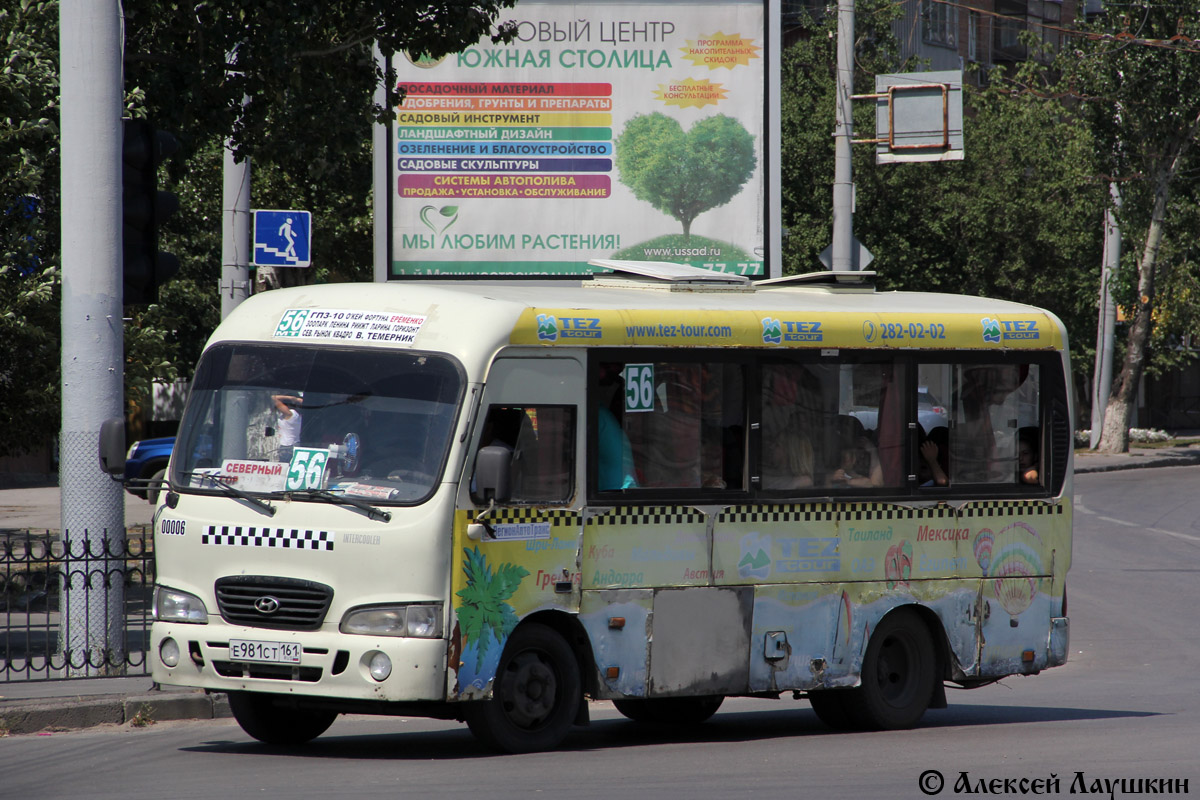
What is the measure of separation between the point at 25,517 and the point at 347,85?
13.5 meters

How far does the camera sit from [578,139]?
54.4ft

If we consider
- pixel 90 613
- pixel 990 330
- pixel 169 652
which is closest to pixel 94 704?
pixel 90 613

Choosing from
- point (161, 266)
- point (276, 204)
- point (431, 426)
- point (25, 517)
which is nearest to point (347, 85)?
point (161, 266)

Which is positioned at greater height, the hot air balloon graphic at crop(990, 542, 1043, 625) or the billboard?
the billboard

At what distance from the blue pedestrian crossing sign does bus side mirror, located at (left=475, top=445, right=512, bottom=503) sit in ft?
20.4

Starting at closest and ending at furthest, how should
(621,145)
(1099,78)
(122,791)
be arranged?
(122,791)
(621,145)
(1099,78)

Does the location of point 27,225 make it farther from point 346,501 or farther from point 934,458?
point 934,458

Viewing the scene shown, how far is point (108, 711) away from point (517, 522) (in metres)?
2.94

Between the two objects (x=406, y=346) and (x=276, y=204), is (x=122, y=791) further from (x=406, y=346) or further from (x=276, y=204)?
(x=276, y=204)

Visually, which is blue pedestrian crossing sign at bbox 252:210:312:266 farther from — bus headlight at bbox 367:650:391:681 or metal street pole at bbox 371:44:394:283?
bus headlight at bbox 367:650:391:681

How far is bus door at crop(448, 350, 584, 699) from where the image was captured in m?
8.23

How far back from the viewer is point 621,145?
16641 millimetres

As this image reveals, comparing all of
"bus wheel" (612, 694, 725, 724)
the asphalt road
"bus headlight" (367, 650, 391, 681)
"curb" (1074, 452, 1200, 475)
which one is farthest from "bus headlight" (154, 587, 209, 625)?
"curb" (1074, 452, 1200, 475)

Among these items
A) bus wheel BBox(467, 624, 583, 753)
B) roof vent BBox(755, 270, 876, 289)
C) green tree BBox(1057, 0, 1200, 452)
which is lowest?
bus wheel BBox(467, 624, 583, 753)
